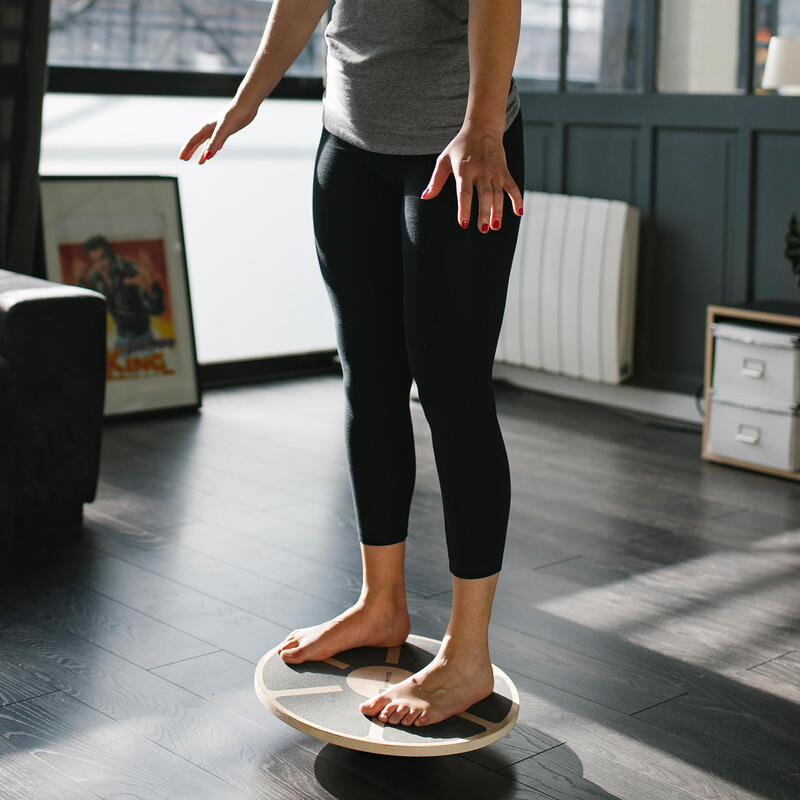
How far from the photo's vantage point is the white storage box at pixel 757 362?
10.5 ft

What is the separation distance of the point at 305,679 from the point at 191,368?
235 centimetres

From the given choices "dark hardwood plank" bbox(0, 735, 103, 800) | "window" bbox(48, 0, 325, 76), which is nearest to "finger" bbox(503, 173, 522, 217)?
"dark hardwood plank" bbox(0, 735, 103, 800)

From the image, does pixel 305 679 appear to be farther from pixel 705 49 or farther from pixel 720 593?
pixel 705 49

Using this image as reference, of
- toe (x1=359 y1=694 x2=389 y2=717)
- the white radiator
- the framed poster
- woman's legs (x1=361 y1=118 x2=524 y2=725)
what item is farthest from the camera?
the white radiator

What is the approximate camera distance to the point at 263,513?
114 inches

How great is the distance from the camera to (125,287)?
12.7 feet

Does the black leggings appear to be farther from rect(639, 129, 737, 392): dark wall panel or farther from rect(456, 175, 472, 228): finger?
rect(639, 129, 737, 392): dark wall panel

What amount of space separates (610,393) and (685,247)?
0.56 m

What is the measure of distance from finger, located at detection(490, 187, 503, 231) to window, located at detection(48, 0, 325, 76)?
288cm

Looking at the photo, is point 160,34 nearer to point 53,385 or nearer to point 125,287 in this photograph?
point 125,287

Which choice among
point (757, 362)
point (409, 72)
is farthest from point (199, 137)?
point (757, 362)

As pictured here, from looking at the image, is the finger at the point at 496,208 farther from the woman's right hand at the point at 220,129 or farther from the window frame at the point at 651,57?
the window frame at the point at 651,57

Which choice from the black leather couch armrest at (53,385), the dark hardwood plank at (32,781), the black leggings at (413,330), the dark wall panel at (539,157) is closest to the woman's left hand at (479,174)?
the black leggings at (413,330)

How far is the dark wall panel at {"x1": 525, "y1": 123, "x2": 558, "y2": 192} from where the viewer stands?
4285mm
